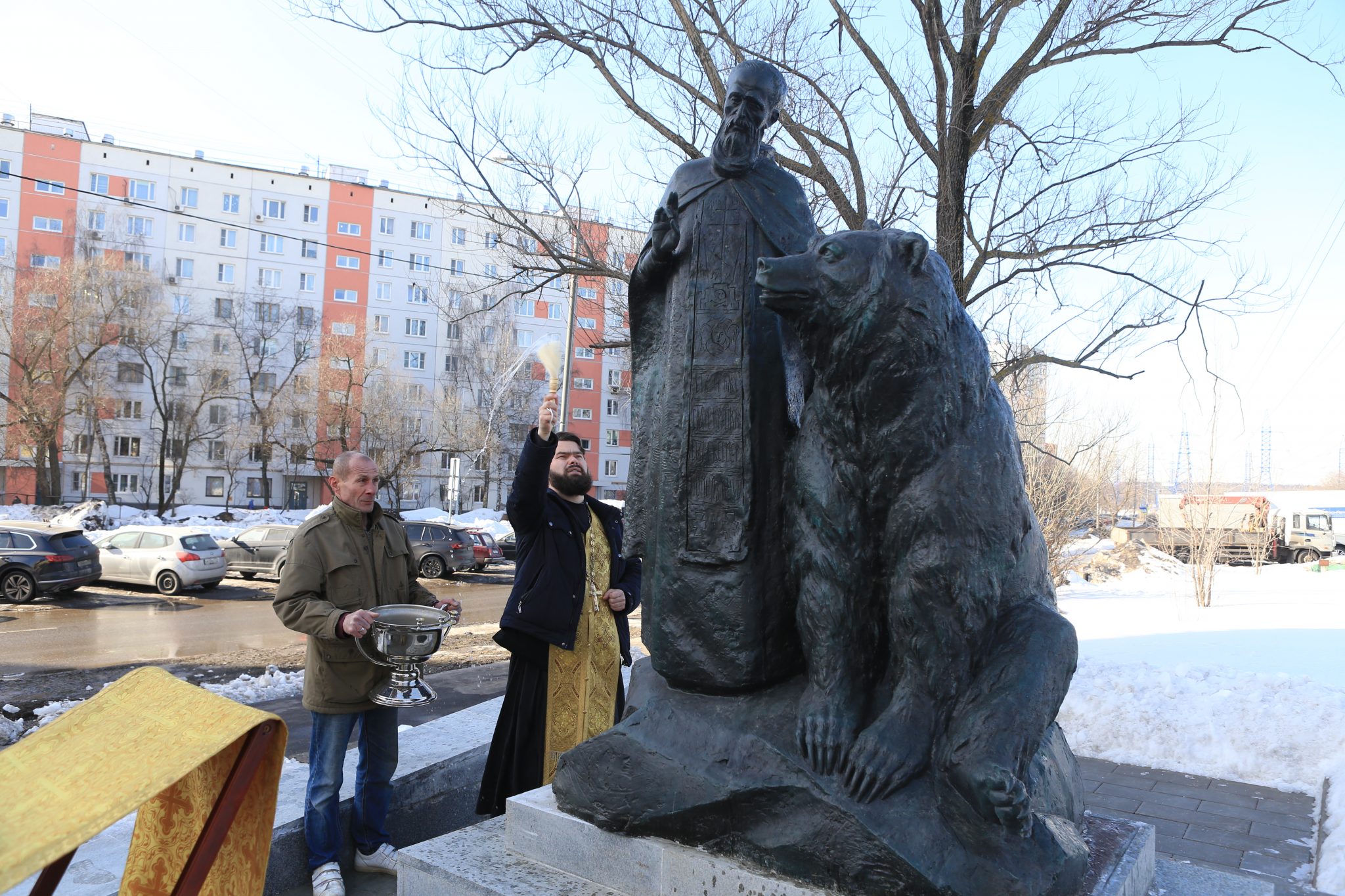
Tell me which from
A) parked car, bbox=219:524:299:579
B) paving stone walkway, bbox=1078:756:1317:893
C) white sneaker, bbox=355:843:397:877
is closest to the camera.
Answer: white sneaker, bbox=355:843:397:877

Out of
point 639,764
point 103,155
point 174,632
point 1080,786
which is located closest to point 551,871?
→ point 639,764

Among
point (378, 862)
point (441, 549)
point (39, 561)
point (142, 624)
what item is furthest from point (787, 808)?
point (441, 549)

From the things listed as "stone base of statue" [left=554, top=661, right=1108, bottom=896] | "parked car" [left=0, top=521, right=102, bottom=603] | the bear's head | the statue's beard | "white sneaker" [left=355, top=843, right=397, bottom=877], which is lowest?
"parked car" [left=0, top=521, right=102, bottom=603]

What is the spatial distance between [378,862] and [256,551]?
15.8 meters

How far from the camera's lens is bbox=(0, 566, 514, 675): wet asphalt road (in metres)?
9.52

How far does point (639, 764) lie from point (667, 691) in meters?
0.27

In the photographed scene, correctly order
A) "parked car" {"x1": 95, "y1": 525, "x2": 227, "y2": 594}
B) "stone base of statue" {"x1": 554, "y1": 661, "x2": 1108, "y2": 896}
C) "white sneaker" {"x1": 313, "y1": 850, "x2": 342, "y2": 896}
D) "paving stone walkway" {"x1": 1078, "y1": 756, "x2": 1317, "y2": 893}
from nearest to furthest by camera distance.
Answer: "stone base of statue" {"x1": 554, "y1": 661, "x2": 1108, "y2": 896}, "white sneaker" {"x1": 313, "y1": 850, "x2": 342, "y2": 896}, "paving stone walkway" {"x1": 1078, "y1": 756, "x2": 1317, "y2": 893}, "parked car" {"x1": 95, "y1": 525, "x2": 227, "y2": 594}

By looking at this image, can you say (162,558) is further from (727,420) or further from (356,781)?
(727,420)

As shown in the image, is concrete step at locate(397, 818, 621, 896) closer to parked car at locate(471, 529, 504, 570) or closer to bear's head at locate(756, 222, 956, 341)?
bear's head at locate(756, 222, 956, 341)

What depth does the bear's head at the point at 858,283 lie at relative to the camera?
2.13m

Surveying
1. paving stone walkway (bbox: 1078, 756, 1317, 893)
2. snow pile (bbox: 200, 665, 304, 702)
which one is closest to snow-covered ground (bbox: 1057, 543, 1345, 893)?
paving stone walkway (bbox: 1078, 756, 1317, 893)

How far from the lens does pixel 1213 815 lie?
491 cm

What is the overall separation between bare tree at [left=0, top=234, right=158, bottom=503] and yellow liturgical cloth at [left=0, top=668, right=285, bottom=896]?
102 ft

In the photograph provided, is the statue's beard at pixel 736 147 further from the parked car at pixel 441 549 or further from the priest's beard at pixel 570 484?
the parked car at pixel 441 549
